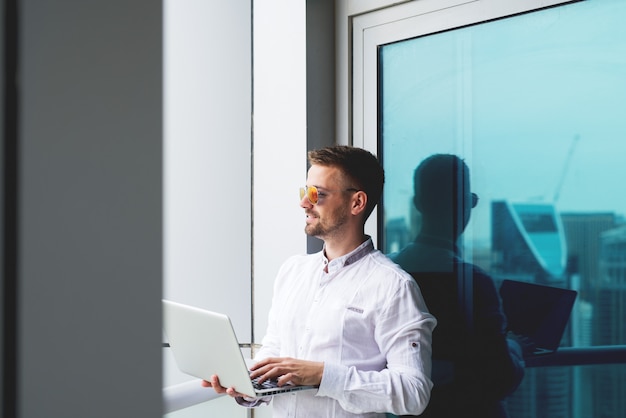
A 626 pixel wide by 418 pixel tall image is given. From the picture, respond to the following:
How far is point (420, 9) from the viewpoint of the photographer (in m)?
2.69

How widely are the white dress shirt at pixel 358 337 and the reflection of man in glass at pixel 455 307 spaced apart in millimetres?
420

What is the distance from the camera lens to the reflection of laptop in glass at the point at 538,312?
7.40 feet

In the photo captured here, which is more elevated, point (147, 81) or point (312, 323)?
point (147, 81)

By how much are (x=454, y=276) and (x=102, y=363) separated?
7.62 feet

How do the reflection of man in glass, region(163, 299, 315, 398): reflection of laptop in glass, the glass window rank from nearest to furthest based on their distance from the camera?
region(163, 299, 315, 398): reflection of laptop in glass < the glass window < the reflection of man in glass

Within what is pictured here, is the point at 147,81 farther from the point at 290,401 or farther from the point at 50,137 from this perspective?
the point at 290,401

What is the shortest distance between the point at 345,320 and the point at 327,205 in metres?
0.43

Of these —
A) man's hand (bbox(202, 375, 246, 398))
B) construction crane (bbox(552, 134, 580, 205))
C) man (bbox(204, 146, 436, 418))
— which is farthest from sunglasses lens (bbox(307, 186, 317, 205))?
construction crane (bbox(552, 134, 580, 205))

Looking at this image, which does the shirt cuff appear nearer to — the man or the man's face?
the man

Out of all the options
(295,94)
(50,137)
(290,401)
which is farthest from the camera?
(295,94)

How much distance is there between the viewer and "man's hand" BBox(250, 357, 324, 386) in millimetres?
1952

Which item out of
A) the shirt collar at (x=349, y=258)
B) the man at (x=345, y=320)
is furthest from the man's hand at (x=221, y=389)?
the shirt collar at (x=349, y=258)

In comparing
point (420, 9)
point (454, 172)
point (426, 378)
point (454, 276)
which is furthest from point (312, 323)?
point (420, 9)

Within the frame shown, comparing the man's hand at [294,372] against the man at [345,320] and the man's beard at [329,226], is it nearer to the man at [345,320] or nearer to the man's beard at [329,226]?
the man at [345,320]
